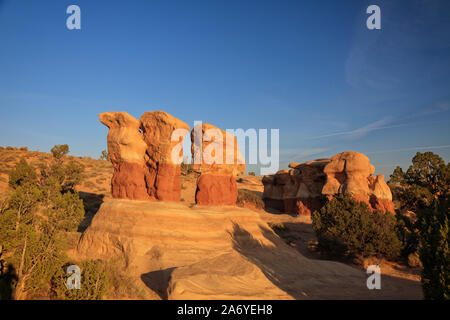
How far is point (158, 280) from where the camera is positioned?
8.55 m

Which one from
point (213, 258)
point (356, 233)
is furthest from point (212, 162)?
point (356, 233)

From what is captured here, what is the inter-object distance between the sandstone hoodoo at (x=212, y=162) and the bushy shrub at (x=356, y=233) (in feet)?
25.1

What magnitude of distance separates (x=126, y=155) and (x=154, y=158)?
148cm

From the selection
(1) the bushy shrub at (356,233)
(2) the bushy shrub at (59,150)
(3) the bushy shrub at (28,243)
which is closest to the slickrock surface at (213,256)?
(3) the bushy shrub at (28,243)

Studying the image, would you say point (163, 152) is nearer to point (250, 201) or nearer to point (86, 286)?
point (86, 286)

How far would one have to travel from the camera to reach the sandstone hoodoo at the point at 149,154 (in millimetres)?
→ 13297

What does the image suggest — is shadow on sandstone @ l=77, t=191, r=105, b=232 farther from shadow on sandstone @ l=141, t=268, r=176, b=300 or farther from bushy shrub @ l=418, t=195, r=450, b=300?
bushy shrub @ l=418, t=195, r=450, b=300

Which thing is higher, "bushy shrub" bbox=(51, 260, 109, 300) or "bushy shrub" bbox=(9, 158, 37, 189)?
"bushy shrub" bbox=(9, 158, 37, 189)

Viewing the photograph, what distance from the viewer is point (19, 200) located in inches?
301

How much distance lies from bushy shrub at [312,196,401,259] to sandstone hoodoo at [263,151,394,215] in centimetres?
778

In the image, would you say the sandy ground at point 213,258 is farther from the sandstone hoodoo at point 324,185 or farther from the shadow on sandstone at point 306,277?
the sandstone hoodoo at point 324,185

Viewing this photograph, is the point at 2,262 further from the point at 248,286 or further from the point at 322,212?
the point at 322,212

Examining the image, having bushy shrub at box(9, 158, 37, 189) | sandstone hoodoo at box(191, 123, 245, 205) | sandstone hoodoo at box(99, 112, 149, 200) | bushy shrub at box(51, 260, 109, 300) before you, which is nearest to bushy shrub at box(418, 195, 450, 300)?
bushy shrub at box(51, 260, 109, 300)

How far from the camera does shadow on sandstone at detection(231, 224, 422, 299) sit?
9180 mm
